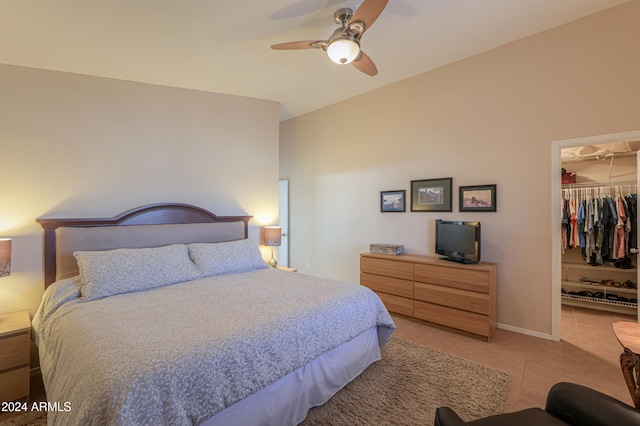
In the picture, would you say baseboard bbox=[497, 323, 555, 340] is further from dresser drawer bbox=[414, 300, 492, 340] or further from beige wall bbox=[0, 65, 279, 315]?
beige wall bbox=[0, 65, 279, 315]

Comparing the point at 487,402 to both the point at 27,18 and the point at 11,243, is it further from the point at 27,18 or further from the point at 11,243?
the point at 27,18

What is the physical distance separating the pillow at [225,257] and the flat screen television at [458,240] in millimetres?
2189

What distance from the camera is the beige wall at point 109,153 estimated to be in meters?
2.55

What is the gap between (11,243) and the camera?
240 centimetres

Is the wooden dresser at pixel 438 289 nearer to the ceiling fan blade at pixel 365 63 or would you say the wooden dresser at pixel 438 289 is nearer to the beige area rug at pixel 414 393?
the beige area rug at pixel 414 393

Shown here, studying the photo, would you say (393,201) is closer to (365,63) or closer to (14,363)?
(365,63)

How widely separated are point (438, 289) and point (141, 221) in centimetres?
341

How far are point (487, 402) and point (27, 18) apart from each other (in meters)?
4.47

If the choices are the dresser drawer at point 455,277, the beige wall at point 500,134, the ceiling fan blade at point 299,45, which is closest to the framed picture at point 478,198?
the beige wall at point 500,134

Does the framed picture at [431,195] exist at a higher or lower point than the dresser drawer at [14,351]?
higher

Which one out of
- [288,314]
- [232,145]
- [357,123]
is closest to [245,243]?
[232,145]

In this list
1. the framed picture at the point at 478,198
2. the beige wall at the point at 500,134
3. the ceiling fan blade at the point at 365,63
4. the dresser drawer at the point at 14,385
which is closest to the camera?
the dresser drawer at the point at 14,385

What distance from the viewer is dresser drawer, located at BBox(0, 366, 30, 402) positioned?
1.98m

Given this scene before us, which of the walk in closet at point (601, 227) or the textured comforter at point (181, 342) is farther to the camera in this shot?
the walk in closet at point (601, 227)
